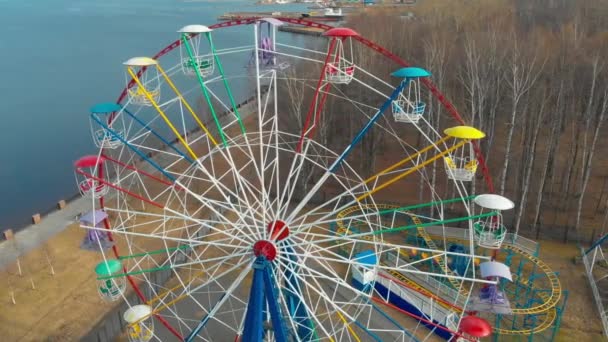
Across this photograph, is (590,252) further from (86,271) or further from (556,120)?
(86,271)

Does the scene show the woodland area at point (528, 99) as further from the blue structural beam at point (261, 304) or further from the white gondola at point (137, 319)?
the white gondola at point (137, 319)

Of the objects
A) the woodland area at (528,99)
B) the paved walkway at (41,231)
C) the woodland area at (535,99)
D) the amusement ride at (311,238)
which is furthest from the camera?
the woodland area at (528,99)

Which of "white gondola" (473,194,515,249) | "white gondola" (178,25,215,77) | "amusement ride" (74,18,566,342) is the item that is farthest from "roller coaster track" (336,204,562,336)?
"white gondola" (178,25,215,77)

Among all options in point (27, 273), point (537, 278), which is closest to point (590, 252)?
point (537, 278)

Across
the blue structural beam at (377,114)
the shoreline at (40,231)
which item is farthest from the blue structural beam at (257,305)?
the shoreline at (40,231)

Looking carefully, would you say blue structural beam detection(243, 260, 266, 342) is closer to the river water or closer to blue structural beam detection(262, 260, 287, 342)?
blue structural beam detection(262, 260, 287, 342)

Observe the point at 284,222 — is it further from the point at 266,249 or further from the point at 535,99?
the point at 535,99

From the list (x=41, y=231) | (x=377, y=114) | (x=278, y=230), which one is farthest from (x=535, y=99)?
(x=41, y=231)
